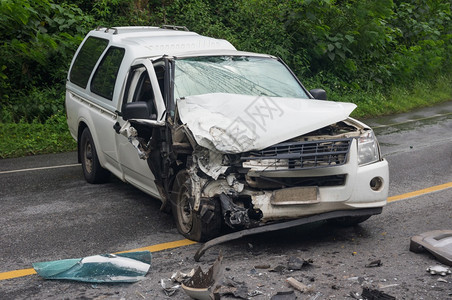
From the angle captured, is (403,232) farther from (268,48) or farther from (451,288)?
(268,48)

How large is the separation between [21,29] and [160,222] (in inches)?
297

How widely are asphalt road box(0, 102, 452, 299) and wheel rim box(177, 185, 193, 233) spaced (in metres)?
0.17

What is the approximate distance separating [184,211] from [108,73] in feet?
8.73

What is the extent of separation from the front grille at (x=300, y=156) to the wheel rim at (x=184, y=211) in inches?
33.7

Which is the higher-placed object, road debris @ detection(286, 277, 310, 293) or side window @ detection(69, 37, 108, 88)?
side window @ detection(69, 37, 108, 88)

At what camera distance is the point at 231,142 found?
554 cm

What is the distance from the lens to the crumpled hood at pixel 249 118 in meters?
5.55

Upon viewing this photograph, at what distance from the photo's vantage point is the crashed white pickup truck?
5586mm

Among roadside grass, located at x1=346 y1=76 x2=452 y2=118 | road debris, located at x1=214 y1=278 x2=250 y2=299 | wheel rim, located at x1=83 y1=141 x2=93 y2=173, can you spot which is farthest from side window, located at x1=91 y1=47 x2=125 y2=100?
roadside grass, located at x1=346 y1=76 x2=452 y2=118

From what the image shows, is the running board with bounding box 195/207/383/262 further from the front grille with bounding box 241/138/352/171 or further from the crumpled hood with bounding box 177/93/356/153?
the crumpled hood with bounding box 177/93/356/153

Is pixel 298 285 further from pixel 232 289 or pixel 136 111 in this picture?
pixel 136 111

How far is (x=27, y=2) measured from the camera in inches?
472

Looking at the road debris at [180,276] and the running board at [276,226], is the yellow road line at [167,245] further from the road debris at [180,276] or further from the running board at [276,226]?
the road debris at [180,276]

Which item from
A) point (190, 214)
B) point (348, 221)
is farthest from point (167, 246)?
point (348, 221)
